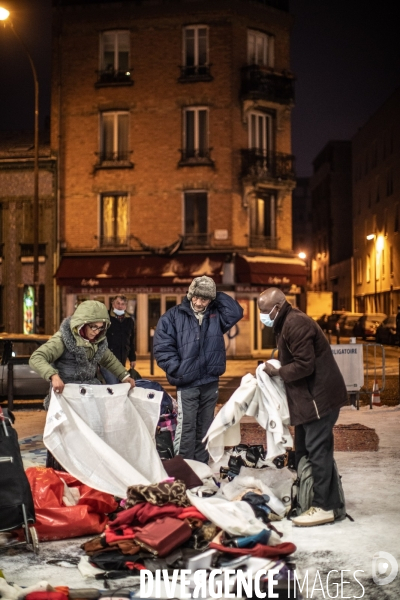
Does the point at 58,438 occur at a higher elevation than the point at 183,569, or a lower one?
A: higher

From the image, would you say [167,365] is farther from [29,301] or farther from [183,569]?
[29,301]

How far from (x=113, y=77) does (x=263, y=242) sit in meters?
9.32

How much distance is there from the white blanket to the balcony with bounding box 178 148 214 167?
77.4ft

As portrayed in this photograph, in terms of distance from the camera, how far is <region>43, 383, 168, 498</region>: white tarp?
6.50 metres

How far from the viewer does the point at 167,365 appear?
24.5 ft

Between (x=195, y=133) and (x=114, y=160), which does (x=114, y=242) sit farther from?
(x=195, y=133)

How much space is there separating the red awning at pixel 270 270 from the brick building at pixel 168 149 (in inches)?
2.6

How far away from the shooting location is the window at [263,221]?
99.4 ft

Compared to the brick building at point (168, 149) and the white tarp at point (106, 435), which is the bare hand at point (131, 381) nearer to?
the white tarp at point (106, 435)

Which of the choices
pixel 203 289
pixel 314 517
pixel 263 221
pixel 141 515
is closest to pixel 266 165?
pixel 263 221

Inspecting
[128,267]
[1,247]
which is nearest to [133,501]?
[128,267]

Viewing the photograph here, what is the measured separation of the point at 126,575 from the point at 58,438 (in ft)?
Answer: 6.16

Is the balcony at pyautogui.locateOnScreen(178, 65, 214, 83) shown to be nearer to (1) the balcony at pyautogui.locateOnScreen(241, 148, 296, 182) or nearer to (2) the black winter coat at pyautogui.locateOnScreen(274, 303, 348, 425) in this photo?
(1) the balcony at pyautogui.locateOnScreen(241, 148, 296, 182)

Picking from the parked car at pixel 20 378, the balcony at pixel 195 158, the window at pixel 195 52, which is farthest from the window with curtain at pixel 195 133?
the parked car at pixel 20 378
